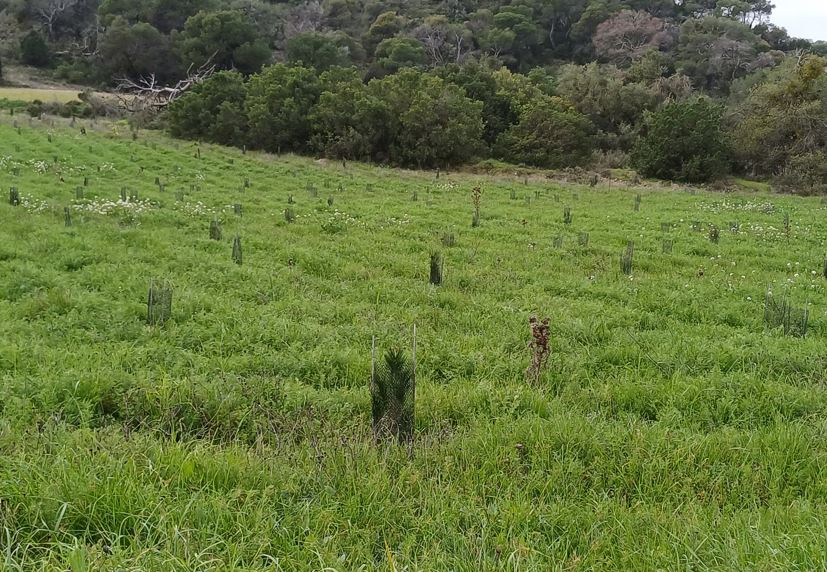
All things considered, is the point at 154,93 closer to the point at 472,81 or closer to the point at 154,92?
the point at 154,92

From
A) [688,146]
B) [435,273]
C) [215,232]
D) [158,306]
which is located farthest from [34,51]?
[158,306]

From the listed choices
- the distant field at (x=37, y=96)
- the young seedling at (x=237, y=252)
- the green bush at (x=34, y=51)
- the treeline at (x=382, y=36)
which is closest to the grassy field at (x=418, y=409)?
the young seedling at (x=237, y=252)

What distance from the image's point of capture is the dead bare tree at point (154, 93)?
3981cm

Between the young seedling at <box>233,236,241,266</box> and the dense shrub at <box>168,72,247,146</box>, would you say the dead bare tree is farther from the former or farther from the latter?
the young seedling at <box>233,236,241,266</box>

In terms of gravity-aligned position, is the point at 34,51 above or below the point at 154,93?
above

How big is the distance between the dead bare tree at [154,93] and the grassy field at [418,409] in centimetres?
3251

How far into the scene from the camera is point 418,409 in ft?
14.9

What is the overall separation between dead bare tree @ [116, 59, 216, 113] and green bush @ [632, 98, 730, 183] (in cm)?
2853

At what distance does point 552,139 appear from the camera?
35.8 m

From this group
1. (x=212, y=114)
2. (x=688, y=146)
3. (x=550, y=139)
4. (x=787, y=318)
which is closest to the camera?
(x=787, y=318)

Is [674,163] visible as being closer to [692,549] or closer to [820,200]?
[820,200]

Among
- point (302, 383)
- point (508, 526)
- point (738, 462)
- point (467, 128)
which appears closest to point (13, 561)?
point (508, 526)

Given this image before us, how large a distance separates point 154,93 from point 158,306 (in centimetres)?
4076

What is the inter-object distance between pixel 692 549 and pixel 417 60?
56276mm
